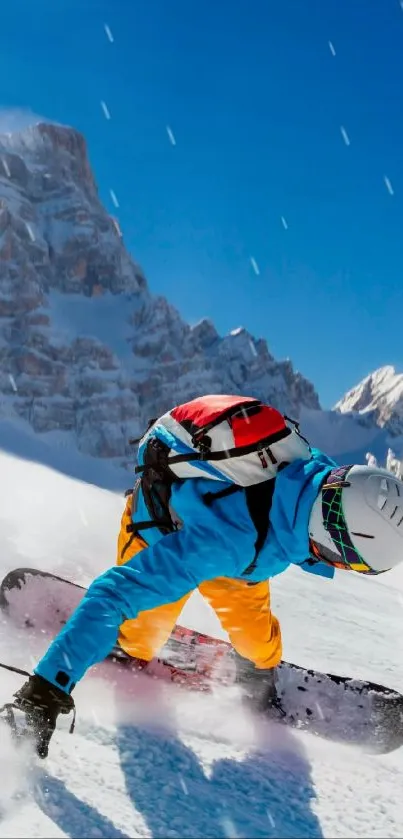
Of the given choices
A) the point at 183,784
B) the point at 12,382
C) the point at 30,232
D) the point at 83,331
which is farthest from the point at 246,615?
→ the point at 30,232

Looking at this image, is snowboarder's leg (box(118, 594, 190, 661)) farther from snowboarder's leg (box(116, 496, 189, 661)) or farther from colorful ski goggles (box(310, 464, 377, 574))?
colorful ski goggles (box(310, 464, 377, 574))

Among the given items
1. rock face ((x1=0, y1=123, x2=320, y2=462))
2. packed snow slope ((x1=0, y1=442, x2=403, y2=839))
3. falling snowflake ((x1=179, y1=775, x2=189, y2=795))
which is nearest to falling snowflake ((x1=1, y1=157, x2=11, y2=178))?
rock face ((x1=0, y1=123, x2=320, y2=462))

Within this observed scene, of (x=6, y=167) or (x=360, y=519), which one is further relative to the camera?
(x=6, y=167)

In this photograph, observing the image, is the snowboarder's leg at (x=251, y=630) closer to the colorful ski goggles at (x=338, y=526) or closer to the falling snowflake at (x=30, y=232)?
the colorful ski goggles at (x=338, y=526)

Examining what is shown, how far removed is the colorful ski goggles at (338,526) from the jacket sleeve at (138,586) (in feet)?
1.08

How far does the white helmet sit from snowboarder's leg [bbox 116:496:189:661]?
115 centimetres

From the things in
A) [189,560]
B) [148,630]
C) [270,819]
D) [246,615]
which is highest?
[189,560]

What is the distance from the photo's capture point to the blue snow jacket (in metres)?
2.42

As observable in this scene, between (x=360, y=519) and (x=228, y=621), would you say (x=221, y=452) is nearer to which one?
(x=360, y=519)

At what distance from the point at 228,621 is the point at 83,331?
130994 mm

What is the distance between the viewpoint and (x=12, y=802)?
6.96 ft

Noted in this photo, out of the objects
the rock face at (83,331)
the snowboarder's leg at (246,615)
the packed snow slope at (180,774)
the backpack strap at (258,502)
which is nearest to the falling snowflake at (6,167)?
the rock face at (83,331)

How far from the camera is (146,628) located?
3.60 meters

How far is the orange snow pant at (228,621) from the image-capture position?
3598 millimetres
